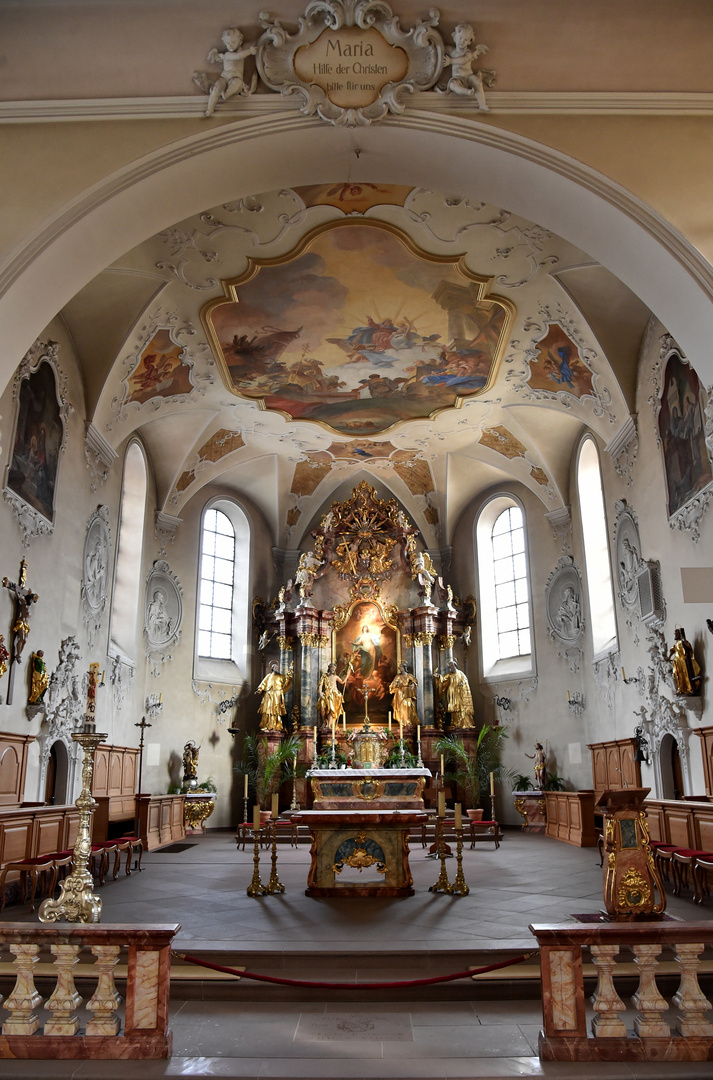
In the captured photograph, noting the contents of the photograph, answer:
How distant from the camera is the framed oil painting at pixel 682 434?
35.2 feet

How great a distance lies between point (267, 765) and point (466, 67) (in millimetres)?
15021

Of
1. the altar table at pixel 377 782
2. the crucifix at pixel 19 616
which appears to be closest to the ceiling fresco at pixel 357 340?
the crucifix at pixel 19 616

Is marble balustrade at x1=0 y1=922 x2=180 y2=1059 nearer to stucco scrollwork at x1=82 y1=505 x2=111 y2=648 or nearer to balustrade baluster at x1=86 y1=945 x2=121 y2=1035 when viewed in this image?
balustrade baluster at x1=86 y1=945 x2=121 y2=1035

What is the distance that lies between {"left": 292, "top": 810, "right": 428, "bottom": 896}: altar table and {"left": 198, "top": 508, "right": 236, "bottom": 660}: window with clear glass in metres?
11.0

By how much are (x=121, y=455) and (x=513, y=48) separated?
10.6m

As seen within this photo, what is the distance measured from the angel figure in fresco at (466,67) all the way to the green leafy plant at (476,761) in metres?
14.3

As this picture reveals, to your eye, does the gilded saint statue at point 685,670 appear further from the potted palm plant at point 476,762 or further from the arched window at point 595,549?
the potted palm plant at point 476,762

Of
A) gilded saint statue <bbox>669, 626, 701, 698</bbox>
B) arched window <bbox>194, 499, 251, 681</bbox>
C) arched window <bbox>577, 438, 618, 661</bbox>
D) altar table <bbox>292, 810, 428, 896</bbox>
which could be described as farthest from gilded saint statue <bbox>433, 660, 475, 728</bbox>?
altar table <bbox>292, 810, 428, 896</bbox>

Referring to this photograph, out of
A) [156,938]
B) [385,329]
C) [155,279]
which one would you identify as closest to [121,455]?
[155,279]

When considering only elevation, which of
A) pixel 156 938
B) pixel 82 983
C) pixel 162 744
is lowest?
pixel 82 983

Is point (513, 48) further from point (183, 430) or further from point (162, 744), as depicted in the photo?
point (162, 744)

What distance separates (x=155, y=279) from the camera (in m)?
12.5

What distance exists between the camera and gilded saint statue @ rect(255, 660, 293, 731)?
1972 cm

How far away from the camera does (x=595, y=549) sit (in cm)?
1706
